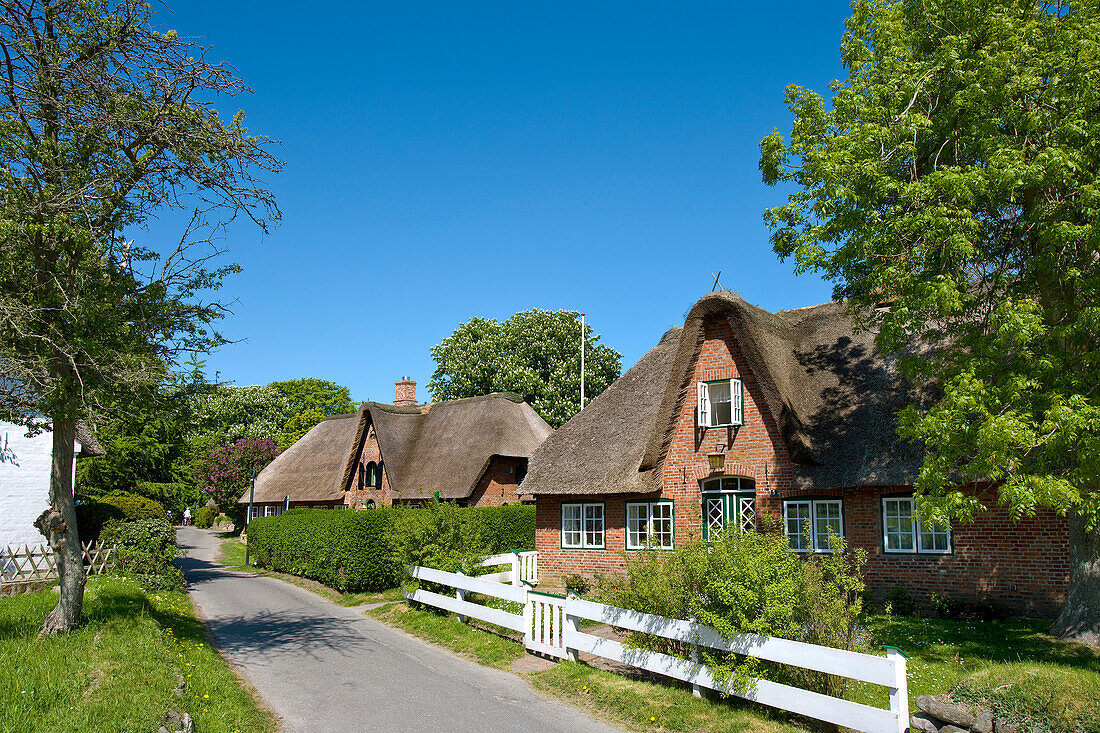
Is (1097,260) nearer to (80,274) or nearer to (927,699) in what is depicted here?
(927,699)

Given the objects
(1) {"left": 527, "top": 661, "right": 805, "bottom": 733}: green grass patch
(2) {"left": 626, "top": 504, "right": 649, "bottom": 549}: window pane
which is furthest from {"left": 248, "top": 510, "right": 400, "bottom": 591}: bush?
(1) {"left": 527, "top": 661, "right": 805, "bottom": 733}: green grass patch

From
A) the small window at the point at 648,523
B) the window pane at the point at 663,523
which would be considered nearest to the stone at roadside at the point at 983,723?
the small window at the point at 648,523

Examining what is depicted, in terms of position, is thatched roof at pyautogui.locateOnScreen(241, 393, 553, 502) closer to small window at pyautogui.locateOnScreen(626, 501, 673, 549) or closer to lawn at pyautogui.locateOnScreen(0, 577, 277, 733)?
small window at pyautogui.locateOnScreen(626, 501, 673, 549)

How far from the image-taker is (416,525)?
1634 cm

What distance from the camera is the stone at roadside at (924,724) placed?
7.31 meters

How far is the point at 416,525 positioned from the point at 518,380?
28339 mm

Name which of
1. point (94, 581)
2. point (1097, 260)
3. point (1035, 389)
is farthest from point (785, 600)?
point (94, 581)

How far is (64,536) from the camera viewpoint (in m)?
10.9

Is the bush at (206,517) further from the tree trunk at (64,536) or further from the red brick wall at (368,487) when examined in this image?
the tree trunk at (64,536)

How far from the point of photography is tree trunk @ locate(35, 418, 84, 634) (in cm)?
1049

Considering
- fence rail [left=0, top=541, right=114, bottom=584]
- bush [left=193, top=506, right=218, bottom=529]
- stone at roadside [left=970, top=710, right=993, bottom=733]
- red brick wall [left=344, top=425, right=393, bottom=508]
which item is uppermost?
red brick wall [left=344, top=425, right=393, bottom=508]

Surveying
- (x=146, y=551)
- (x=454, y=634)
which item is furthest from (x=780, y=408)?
(x=146, y=551)

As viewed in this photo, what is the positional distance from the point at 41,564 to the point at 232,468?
29787 mm

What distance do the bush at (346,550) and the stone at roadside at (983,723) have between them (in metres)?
13.7
